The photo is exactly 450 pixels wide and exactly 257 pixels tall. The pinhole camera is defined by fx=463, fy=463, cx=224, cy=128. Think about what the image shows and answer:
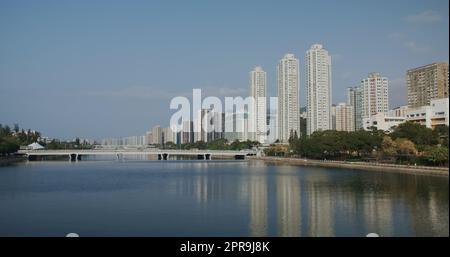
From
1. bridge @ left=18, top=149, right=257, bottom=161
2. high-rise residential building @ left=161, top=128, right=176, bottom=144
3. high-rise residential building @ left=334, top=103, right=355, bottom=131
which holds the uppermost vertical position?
high-rise residential building @ left=334, top=103, right=355, bottom=131

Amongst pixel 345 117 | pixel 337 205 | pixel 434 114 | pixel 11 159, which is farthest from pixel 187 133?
pixel 337 205

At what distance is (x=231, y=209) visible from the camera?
6.31 meters

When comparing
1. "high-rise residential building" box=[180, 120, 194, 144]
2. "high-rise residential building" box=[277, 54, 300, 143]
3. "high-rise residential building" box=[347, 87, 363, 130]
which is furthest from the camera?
"high-rise residential building" box=[180, 120, 194, 144]

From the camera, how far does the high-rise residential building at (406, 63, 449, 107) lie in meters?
19.8

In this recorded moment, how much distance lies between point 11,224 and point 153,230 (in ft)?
5.71

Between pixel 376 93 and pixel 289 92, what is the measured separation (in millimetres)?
5144

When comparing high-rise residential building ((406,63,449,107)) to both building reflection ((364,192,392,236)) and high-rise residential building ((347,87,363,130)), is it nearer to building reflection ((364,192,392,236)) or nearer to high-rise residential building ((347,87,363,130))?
high-rise residential building ((347,87,363,130))

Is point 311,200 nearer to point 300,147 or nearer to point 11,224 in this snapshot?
point 11,224

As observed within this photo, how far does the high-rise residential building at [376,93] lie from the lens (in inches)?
1050

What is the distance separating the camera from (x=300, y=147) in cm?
2084

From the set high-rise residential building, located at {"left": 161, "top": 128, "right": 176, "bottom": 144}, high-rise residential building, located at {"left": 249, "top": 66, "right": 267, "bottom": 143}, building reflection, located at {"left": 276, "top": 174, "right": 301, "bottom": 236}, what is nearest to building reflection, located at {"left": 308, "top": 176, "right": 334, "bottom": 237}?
building reflection, located at {"left": 276, "top": 174, "right": 301, "bottom": 236}

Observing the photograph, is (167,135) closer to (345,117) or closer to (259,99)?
(259,99)

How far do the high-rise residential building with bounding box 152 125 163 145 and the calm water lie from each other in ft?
105

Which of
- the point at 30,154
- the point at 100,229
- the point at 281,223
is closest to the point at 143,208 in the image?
the point at 100,229
